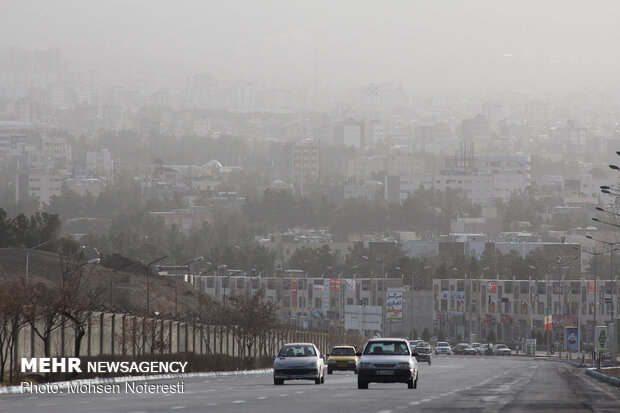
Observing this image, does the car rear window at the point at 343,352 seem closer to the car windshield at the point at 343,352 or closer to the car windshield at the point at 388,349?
the car windshield at the point at 343,352

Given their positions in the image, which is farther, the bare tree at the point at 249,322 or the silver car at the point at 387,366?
the bare tree at the point at 249,322

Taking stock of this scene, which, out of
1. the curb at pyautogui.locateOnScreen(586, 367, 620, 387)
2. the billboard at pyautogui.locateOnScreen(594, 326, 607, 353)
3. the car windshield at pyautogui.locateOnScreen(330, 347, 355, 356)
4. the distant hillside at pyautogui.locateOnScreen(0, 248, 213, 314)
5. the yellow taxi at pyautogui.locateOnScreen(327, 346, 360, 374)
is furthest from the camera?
the distant hillside at pyautogui.locateOnScreen(0, 248, 213, 314)

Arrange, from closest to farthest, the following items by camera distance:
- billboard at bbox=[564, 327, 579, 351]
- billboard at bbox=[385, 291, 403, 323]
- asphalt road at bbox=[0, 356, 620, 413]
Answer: asphalt road at bbox=[0, 356, 620, 413] → billboard at bbox=[564, 327, 579, 351] → billboard at bbox=[385, 291, 403, 323]

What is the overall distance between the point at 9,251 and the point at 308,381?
70.1 metres

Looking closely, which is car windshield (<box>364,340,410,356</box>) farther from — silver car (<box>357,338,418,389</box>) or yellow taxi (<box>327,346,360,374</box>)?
yellow taxi (<box>327,346,360,374</box>)

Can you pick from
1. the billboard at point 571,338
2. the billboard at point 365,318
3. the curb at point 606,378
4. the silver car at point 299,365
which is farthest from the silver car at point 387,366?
the billboard at point 365,318

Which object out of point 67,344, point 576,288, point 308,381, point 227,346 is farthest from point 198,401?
point 576,288

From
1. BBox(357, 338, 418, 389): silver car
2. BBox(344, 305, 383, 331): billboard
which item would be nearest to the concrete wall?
BBox(357, 338, 418, 389): silver car

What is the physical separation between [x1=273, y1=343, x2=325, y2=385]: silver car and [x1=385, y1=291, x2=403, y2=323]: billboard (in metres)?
89.4

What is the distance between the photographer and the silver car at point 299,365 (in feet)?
170

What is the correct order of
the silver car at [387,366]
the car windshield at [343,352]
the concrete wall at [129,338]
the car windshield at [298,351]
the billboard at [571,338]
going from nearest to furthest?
the silver car at [387,366] < the car windshield at [298,351] < the concrete wall at [129,338] < the car windshield at [343,352] < the billboard at [571,338]

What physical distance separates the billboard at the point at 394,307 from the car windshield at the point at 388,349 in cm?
9435

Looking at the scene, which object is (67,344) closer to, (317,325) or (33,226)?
(33,226)

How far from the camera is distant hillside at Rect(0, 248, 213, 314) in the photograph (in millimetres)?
117000
